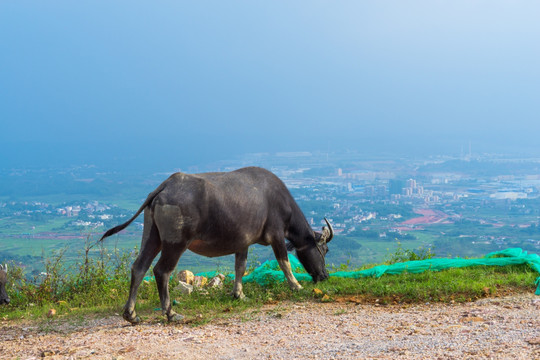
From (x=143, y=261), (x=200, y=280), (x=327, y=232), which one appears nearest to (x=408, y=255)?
(x=327, y=232)

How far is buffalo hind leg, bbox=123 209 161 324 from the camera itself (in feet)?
22.3

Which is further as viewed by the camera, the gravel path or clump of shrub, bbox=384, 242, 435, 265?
clump of shrub, bbox=384, 242, 435, 265

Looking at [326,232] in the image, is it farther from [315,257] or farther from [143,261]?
[143,261]

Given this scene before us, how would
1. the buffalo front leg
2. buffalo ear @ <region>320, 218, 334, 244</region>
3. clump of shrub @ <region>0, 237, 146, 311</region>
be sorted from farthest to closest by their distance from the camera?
buffalo ear @ <region>320, 218, 334, 244</region> < clump of shrub @ <region>0, 237, 146, 311</region> < the buffalo front leg

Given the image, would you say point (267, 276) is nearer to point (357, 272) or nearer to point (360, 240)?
point (357, 272)

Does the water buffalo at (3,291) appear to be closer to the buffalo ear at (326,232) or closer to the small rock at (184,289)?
the small rock at (184,289)

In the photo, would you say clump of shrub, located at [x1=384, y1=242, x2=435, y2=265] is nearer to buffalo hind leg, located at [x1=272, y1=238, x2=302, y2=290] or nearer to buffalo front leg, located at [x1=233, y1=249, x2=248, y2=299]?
buffalo hind leg, located at [x1=272, y1=238, x2=302, y2=290]

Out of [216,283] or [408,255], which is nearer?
[216,283]

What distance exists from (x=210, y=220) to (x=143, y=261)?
0.93 metres

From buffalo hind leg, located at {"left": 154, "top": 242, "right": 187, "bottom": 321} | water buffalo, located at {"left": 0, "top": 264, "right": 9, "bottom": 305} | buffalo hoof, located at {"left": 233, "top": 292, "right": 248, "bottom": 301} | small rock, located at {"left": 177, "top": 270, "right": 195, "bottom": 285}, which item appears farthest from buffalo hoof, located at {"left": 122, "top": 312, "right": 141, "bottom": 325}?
water buffalo, located at {"left": 0, "top": 264, "right": 9, "bottom": 305}

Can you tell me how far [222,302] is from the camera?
7785mm

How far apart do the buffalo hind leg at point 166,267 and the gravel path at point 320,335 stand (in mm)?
232

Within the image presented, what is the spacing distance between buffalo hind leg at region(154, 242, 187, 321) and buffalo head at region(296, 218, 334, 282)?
2.62 meters

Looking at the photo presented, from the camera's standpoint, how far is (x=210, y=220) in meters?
7.09
